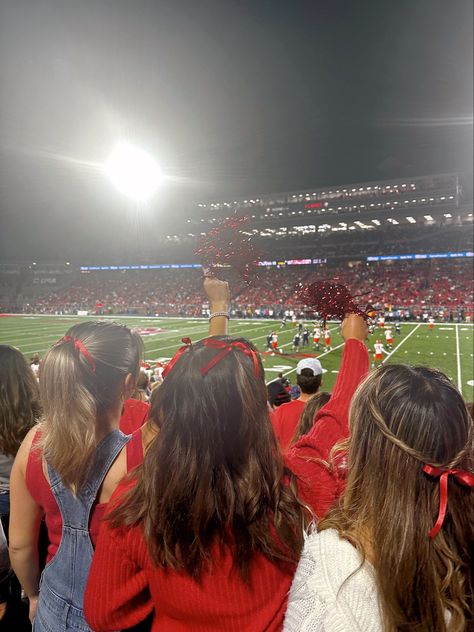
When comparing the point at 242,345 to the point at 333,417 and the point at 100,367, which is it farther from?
the point at 333,417

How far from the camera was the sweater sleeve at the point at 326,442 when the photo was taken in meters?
1.36

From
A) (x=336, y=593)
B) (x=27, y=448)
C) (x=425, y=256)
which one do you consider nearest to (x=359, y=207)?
(x=425, y=256)

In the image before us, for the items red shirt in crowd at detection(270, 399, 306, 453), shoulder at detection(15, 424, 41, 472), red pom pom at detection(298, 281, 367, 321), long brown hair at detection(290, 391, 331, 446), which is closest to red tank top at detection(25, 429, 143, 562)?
shoulder at detection(15, 424, 41, 472)

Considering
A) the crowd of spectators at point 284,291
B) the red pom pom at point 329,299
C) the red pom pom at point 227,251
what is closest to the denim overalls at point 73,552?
→ the red pom pom at point 227,251

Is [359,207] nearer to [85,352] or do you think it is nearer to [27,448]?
[85,352]

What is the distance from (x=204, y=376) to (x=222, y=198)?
60.4 meters

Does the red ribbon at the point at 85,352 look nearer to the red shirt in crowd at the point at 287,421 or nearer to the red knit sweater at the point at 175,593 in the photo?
the red knit sweater at the point at 175,593

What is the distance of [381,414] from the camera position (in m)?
1.07

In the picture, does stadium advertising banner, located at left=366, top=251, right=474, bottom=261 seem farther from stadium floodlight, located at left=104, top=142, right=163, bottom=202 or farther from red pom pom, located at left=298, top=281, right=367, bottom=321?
red pom pom, located at left=298, top=281, right=367, bottom=321

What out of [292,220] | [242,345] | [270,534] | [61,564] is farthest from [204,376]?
[292,220]

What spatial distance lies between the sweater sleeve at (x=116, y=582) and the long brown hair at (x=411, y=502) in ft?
1.70

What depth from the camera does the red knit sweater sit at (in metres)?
1.06

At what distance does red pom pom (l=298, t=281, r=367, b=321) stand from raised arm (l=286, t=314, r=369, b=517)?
64mm

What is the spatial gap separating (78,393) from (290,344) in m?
19.4
